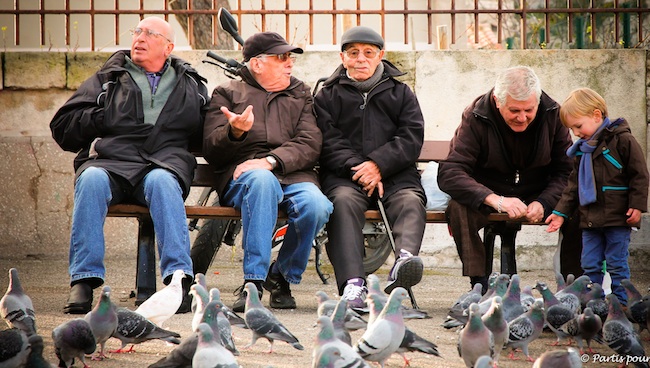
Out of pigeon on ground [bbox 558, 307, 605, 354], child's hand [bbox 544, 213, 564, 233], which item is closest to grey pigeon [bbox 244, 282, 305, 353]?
pigeon on ground [bbox 558, 307, 605, 354]

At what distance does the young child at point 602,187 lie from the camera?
5.77 meters

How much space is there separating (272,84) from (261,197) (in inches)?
37.1

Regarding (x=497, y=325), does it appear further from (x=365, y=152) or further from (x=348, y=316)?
(x=365, y=152)

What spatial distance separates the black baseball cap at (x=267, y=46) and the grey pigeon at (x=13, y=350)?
3010 millimetres

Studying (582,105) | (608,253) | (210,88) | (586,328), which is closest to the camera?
(586,328)

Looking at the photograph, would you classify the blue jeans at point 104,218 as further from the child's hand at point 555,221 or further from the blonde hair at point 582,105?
the blonde hair at point 582,105

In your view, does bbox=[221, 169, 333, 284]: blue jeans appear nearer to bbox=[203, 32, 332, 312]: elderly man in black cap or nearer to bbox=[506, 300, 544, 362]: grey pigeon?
bbox=[203, 32, 332, 312]: elderly man in black cap

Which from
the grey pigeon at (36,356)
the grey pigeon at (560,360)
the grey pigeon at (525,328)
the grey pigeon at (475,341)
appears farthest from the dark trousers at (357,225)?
the grey pigeon at (36,356)

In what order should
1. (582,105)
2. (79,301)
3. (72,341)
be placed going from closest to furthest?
(72,341) < (79,301) < (582,105)

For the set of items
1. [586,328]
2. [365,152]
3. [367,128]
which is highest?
[367,128]

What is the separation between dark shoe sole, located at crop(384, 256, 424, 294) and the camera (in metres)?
5.53

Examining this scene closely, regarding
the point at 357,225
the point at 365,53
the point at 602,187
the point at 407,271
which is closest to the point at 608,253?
the point at 602,187

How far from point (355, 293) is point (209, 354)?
2.04 meters

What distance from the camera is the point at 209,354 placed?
372 cm
